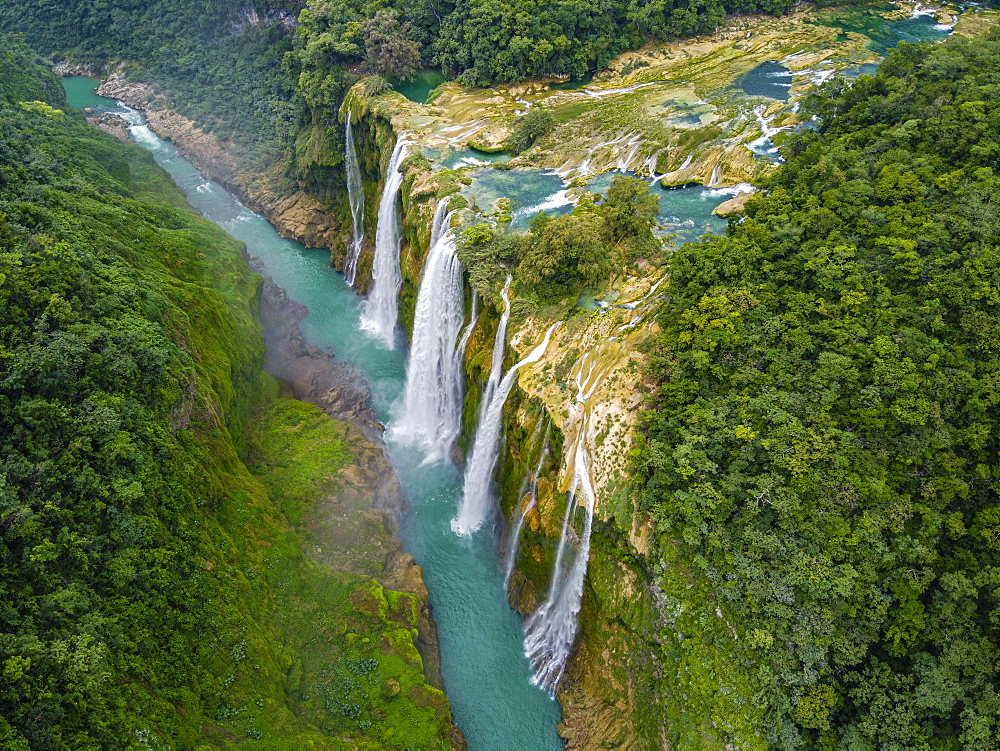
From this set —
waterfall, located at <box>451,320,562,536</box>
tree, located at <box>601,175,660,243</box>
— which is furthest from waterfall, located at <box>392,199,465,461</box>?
tree, located at <box>601,175,660,243</box>

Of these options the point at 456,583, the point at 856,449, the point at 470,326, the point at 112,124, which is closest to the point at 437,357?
the point at 470,326

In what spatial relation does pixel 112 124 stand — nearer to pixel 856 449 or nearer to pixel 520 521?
pixel 520 521

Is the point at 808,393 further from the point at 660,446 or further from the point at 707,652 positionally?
the point at 707,652

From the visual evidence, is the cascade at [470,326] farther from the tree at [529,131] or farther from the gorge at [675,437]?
the tree at [529,131]

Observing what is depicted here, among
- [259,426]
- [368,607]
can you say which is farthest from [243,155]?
[368,607]

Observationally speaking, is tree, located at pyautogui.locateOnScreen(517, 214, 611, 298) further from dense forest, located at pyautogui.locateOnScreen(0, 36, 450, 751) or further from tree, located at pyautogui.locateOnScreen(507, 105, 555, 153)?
tree, located at pyautogui.locateOnScreen(507, 105, 555, 153)

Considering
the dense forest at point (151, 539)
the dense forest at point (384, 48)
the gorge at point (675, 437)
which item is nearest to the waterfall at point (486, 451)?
the gorge at point (675, 437)
